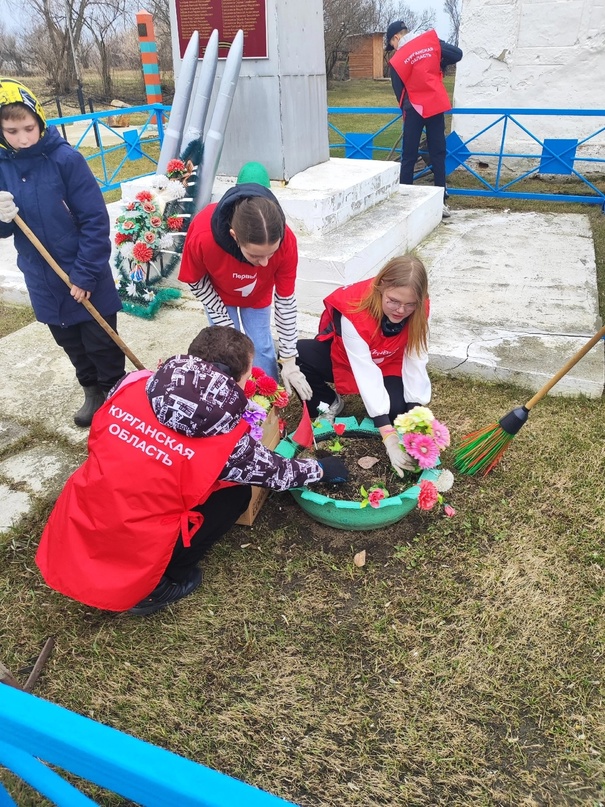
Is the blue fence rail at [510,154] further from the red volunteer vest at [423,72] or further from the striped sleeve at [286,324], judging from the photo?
the striped sleeve at [286,324]

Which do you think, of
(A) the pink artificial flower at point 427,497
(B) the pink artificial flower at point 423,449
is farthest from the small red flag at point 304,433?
(A) the pink artificial flower at point 427,497

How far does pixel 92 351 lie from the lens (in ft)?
10.1

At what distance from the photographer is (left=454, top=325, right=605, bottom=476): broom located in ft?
8.20

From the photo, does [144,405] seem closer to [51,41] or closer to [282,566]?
[282,566]

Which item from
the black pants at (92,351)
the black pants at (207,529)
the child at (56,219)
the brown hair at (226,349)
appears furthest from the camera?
the black pants at (92,351)

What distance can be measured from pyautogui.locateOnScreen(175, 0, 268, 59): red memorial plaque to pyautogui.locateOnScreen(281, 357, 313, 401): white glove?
8.85 feet

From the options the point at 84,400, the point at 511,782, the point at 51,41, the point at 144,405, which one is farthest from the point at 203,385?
the point at 51,41

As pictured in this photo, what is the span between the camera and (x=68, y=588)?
1.89 m

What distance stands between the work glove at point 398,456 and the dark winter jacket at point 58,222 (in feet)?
5.23

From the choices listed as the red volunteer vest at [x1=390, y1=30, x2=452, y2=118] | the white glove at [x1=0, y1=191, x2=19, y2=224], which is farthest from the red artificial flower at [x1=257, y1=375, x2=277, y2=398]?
the red volunteer vest at [x1=390, y1=30, x2=452, y2=118]

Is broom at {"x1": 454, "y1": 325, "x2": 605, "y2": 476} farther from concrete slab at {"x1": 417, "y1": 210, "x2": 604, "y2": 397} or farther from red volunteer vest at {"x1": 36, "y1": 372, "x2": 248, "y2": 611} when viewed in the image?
red volunteer vest at {"x1": 36, "y1": 372, "x2": 248, "y2": 611}

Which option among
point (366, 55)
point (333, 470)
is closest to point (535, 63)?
point (333, 470)

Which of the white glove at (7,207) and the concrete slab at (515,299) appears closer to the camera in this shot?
the white glove at (7,207)

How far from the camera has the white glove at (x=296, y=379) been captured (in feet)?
9.36
